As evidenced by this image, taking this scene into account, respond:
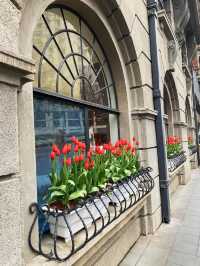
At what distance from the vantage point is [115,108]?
4.43m

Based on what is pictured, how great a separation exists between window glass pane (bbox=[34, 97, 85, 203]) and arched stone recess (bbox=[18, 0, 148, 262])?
1.93ft

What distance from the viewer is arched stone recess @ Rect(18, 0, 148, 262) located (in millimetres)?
1851

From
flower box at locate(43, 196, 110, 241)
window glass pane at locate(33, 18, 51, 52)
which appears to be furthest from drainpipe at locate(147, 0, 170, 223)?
flower box at locate(43, 196, 110, 241)

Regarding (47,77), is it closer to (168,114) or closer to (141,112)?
(141,112)

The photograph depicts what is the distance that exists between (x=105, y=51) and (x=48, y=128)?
2.17m

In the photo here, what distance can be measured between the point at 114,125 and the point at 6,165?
3.05 m

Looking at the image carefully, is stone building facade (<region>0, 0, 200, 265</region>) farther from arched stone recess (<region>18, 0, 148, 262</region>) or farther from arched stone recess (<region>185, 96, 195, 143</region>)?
arched stone recess (<region>185, 96, 195, 143</region>)

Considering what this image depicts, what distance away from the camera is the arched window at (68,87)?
102 inches

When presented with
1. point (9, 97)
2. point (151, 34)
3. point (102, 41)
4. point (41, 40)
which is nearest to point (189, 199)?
point (151, 34)

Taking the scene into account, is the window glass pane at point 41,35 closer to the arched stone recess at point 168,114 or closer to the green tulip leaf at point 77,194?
the green tulip leaf at point 77,194

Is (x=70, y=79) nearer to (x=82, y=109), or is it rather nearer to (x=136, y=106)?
(x=82, y=109)

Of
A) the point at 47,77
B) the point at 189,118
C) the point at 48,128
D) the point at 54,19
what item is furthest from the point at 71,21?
the point at 189,118

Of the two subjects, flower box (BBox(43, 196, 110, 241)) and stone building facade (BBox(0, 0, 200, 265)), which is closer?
stone building facade (BBox(0, 0, 200, 265))

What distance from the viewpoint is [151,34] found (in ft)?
17.1
